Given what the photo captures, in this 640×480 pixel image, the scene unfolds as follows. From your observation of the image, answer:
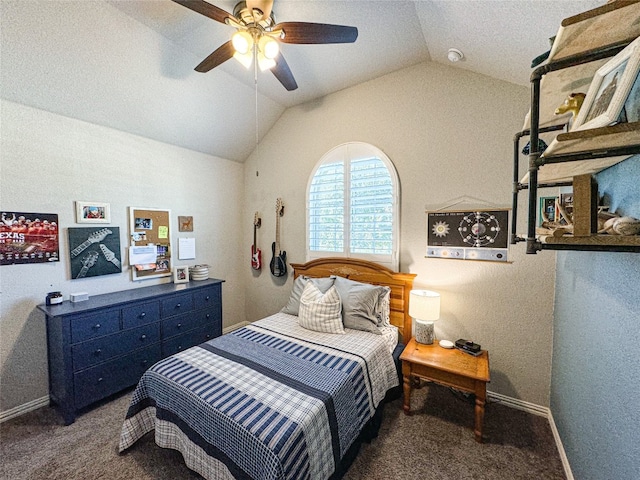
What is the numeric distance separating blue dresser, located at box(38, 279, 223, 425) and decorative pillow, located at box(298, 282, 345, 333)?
53.1 inches

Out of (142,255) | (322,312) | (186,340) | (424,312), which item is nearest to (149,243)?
(142,255)

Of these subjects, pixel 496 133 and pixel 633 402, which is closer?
pixel 633 402

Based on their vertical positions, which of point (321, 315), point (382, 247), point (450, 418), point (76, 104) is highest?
point (76, 104)

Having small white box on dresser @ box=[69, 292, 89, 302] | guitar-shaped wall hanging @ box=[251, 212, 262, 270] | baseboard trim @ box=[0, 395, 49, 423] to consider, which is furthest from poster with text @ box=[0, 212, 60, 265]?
guitar-shaped wall hanging @ box=[251, 212, 262, 270]

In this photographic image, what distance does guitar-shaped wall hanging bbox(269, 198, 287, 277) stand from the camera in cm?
347

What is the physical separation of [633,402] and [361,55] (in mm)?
2804

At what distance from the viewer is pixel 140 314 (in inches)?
97.0

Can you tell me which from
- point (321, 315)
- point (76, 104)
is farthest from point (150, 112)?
point (321, 315)

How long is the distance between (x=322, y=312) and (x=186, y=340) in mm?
1622

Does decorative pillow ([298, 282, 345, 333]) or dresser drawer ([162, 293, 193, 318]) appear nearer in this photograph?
decorative pillow ([298, 282, 345, 333])

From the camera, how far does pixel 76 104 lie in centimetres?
229

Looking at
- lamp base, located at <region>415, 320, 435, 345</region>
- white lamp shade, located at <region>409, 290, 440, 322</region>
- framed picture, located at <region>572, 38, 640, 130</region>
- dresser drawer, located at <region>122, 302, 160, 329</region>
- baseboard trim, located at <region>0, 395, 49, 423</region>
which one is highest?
framed picture, located at <region>572, 38, 640, 130</region>

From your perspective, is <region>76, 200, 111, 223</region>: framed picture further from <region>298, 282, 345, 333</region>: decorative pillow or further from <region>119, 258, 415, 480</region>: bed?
<region>298, 282, 345, 333</region>: decorative pillow

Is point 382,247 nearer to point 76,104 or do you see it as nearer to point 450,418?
point 450,418
